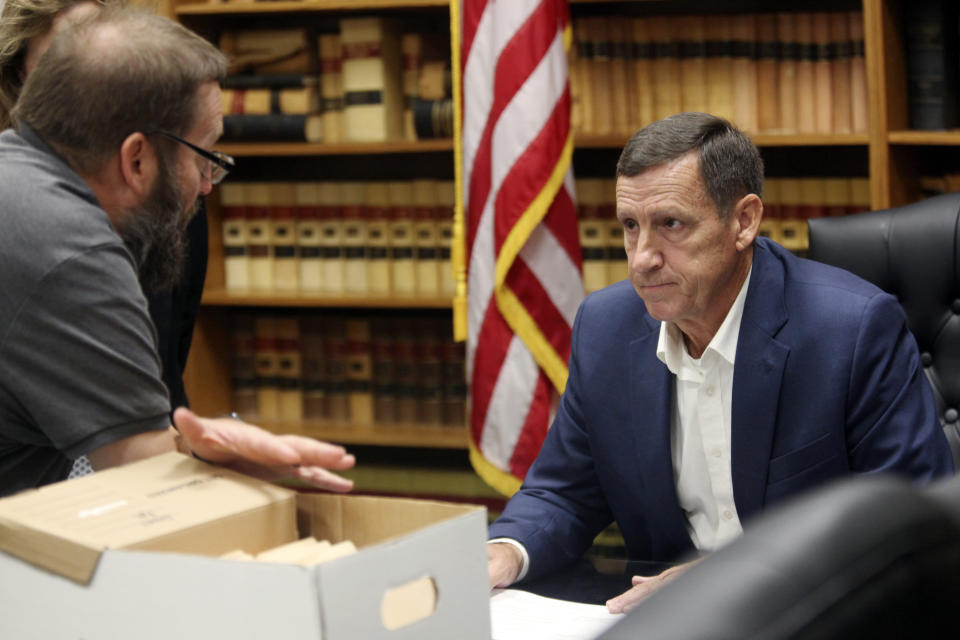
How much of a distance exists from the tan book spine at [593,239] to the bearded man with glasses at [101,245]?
2.15 meters

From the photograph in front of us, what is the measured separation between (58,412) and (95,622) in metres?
0.40

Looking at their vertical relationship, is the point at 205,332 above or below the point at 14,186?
below

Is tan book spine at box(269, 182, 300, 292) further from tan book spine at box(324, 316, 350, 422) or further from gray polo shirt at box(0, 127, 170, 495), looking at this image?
gray polo shirt at box(0, 127, 170, 495)

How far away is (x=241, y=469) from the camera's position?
3.57 feet

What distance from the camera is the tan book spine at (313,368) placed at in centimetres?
402

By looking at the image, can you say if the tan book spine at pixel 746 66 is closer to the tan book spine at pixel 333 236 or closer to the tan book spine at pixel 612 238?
the tan book spine at pixel 612 238

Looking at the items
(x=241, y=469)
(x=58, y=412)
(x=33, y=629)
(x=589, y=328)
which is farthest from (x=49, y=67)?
(x=589, y=328)

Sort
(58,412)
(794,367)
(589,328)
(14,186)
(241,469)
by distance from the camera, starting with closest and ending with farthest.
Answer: (241,469), (58,412), (14,186), (794,367), (589,328)

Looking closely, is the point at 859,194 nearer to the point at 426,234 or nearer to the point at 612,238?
the point at 612,238

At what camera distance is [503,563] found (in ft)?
4.68

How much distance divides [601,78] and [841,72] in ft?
2.30

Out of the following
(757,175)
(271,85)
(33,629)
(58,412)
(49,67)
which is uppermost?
(271,85)

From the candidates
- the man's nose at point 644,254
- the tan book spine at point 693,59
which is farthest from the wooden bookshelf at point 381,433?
the man's nose at point 644,254

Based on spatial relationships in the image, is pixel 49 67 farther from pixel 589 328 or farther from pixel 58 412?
pixel 589 328
